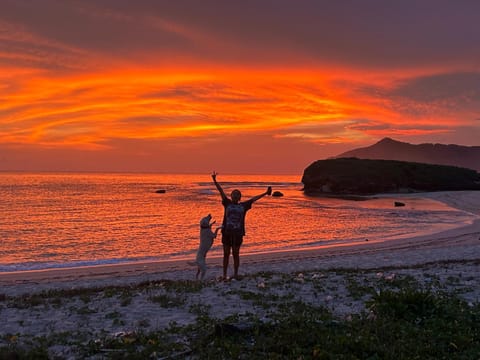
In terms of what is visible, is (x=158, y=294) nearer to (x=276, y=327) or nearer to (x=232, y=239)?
(x=232, y=239)

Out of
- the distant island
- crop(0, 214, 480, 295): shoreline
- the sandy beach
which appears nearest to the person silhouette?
the sandy beach

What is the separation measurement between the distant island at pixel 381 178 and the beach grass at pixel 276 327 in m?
110

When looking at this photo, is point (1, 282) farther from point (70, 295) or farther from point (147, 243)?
point (147, 243)

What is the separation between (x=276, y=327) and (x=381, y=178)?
121699mm

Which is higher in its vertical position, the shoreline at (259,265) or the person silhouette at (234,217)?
the person silhouette at (234,217)

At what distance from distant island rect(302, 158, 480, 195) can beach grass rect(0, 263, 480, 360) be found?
11002cm

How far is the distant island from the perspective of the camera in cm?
12069

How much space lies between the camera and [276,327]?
7.56 metres

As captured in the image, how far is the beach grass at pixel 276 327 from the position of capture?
657cm

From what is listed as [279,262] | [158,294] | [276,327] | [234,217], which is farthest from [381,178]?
[276,327]

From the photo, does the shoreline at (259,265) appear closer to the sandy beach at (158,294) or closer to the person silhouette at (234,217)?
the sandy beach at (158,294)

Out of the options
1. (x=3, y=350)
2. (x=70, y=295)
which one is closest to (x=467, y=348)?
(x=3, y=350)

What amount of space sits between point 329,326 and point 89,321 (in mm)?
4975

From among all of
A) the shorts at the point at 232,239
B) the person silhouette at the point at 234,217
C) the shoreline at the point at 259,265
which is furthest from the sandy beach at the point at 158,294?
the person silhouette at the point at 234,217
